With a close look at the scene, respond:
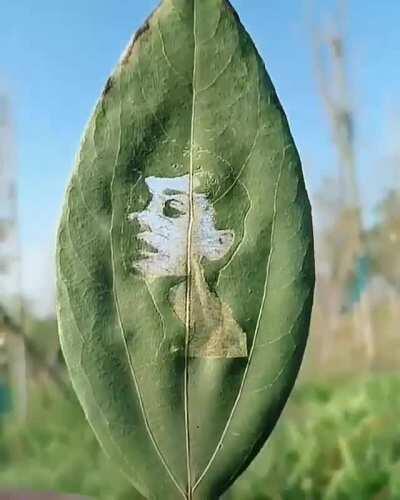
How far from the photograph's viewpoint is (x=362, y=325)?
37.1 inches

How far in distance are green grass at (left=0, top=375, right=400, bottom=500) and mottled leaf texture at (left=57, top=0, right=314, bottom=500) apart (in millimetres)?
548

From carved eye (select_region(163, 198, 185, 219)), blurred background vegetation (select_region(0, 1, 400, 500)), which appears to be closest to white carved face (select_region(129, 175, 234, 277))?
carved eye (select_region(163, 198, 185, 219))

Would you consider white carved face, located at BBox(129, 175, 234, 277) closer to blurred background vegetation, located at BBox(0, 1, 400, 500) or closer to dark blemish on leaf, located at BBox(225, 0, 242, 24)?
dark blemish on leaf, located at BBox(225, 0, 242, 24)

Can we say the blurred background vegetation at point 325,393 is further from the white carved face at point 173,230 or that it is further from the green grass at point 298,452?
the white carved face at point 173,230

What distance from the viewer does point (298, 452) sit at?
2.74 ft

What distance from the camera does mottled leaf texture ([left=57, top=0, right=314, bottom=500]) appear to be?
19 centimetres

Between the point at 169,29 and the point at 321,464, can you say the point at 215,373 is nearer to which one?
the point at 169,29

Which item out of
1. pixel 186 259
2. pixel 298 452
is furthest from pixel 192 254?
pixel 298 452

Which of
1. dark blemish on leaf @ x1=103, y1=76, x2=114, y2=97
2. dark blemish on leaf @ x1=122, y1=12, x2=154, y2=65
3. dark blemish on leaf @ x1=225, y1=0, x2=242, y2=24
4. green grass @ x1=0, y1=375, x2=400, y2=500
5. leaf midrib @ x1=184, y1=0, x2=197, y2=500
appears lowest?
green grass @ x1=0, y1=375, x2=400, y2=500

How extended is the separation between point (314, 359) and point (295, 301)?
2.32 ft

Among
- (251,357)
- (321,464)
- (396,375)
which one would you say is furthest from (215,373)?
(396,375)

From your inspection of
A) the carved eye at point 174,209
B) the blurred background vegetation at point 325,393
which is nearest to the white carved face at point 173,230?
the carved eye at point 174,209

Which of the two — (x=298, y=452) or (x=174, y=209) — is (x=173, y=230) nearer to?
(x=174, y=209)

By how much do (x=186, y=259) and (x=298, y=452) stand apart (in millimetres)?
679
